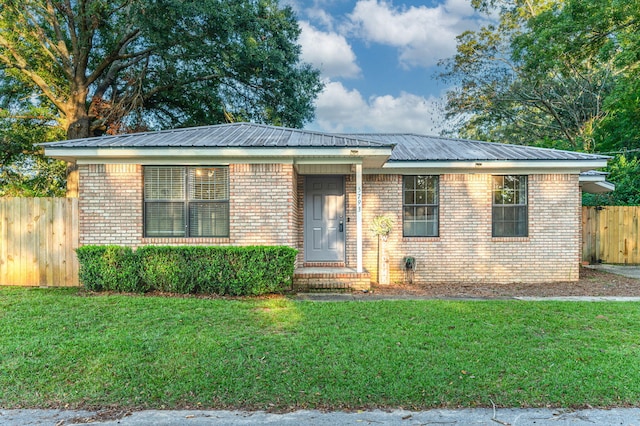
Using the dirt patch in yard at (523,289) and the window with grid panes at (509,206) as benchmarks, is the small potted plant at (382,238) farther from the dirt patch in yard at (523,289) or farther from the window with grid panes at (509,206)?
the window with grid panes at (509,206)

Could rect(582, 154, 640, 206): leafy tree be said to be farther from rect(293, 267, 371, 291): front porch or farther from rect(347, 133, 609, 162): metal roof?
rect(293, 267, 371, 291): front porch

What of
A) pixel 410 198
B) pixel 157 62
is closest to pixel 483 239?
pixel 410 198

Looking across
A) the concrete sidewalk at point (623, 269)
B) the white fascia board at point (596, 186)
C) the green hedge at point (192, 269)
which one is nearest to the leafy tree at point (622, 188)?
the concrete sidewalk at point (623, 269)

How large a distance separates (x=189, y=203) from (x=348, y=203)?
379 centimetres

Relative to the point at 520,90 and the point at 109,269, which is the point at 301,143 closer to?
the point at 109,269

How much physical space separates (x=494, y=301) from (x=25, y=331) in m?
7.07

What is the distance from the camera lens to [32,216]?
8.13m

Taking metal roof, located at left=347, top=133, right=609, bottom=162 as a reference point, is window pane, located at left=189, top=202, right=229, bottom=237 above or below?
below

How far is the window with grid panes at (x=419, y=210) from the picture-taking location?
9.46m

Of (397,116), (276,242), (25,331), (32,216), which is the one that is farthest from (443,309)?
(397,116)

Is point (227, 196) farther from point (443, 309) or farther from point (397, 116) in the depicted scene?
point (397, 116)

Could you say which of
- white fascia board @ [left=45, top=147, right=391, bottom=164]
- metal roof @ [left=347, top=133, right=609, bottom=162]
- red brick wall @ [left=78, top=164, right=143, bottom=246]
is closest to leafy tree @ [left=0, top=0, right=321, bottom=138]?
metal roof @ [left=347, top=133, right=609, bottom=162]

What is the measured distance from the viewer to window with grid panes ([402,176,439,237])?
946 cm

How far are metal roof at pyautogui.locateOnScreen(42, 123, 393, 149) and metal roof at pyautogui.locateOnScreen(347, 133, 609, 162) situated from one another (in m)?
1.65
